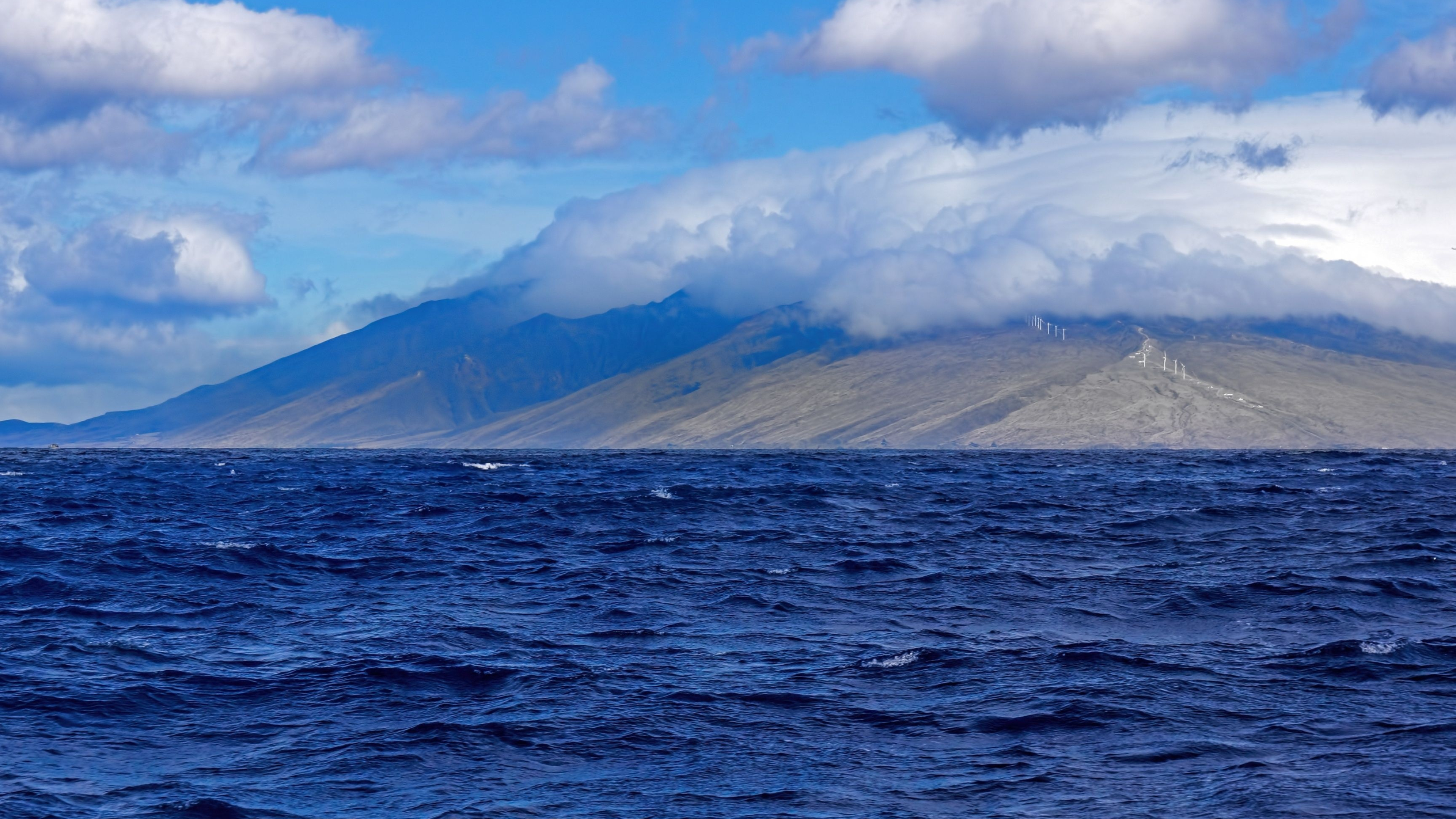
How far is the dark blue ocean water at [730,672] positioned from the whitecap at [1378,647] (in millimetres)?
125

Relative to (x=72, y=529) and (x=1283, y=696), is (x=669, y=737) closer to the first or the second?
(x=1283, y=696)

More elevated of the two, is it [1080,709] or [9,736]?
[9,736]

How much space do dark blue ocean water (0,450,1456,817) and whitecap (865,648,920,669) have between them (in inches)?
3.9

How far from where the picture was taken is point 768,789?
20.6 m

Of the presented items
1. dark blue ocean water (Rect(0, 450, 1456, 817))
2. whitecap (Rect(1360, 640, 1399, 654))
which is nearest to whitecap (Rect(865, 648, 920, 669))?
dark blue ocean water (Rect(0, 450, 1456, 817))

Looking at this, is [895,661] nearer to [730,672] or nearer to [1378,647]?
[730,672]

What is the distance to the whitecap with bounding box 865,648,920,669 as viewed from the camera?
96.5 ft

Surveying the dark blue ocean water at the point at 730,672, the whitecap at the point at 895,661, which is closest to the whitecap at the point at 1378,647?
the dark blue ocean water at the point at 730,672

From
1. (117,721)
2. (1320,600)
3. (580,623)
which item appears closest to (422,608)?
(580,623)

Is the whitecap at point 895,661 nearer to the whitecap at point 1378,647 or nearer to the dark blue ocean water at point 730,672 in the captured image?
the dark blue ocean water at point 730,672

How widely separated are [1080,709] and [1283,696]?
424 centimetres

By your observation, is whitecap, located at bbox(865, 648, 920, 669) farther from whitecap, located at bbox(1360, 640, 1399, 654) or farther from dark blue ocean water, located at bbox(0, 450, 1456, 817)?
whitecap, located at bbox(1360, 640, 1399, 654)

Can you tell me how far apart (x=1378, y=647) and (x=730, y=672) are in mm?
14951

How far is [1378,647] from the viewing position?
3086 centimetres
